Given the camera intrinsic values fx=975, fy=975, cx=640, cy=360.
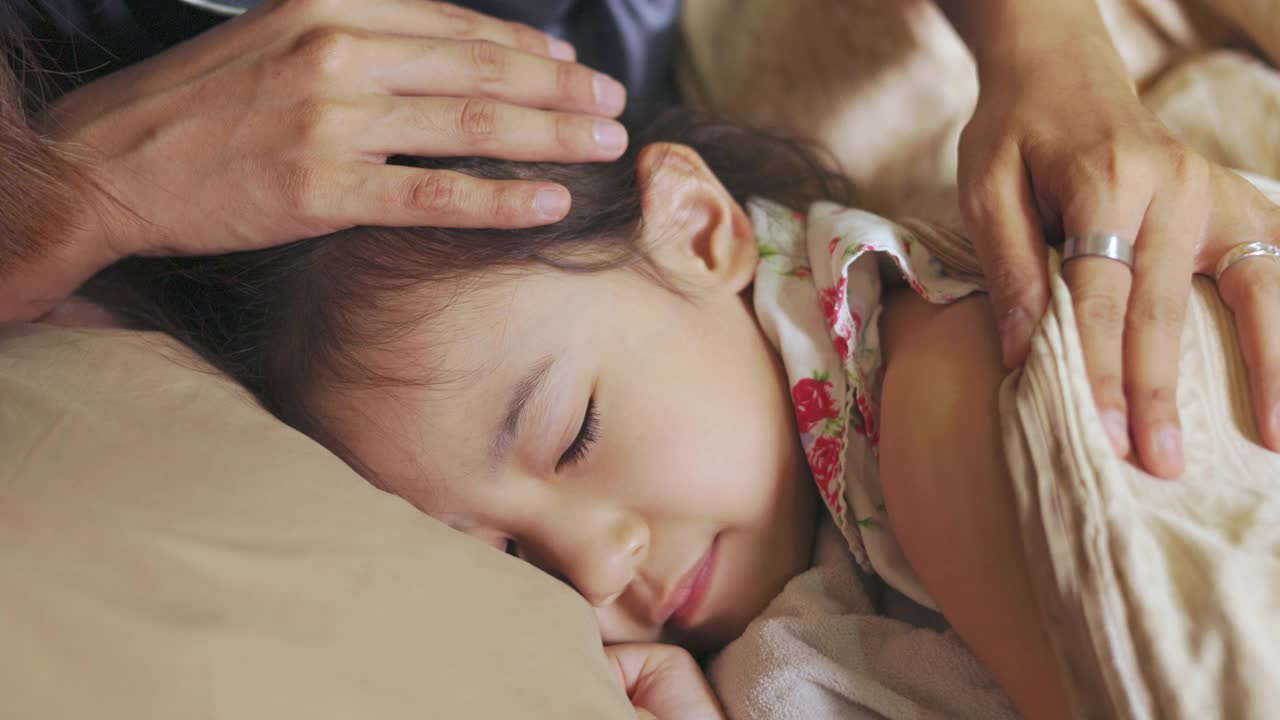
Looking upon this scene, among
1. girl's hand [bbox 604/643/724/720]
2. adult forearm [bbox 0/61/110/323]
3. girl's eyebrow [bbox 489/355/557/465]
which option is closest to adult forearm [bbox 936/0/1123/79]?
girl's eyebrow [bbox 489/355/557/465]

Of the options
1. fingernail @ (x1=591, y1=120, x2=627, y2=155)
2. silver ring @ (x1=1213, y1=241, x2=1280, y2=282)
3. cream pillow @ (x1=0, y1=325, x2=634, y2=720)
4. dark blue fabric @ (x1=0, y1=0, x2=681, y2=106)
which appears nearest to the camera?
cream pillow @ (x1=0, y1=325, x2=634, y2=720)

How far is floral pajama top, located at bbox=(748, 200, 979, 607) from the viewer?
2.91 feet

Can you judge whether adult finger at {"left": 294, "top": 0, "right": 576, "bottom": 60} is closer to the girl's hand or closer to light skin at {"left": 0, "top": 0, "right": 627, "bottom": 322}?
light skin at {"left": 0, "top": 0, "right": 627, "bottom": 322}

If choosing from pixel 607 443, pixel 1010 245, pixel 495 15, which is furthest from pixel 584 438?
pixel 495 15

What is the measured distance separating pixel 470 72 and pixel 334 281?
0.25 metres

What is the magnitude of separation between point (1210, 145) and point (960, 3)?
34 centimetres

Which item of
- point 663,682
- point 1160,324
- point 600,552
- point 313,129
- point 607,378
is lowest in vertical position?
point 663,682

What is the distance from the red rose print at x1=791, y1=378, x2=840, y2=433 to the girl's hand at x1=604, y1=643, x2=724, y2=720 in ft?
0.81

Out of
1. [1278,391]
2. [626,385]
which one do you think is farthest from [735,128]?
[1278,391]

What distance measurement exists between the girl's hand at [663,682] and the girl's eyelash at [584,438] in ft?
0.59

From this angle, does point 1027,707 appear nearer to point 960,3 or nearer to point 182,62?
point 960,3

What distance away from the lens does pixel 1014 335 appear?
0.73 meters

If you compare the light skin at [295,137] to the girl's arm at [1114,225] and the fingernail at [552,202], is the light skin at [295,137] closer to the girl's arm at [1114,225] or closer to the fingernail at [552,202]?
the fingernail at [552,202]

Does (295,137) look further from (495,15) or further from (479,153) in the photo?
(495,15)
